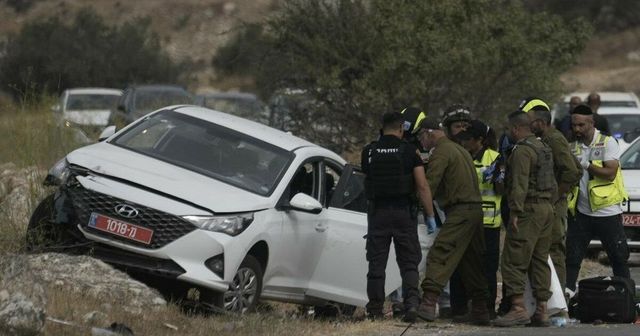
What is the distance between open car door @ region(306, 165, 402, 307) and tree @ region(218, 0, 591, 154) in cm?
944

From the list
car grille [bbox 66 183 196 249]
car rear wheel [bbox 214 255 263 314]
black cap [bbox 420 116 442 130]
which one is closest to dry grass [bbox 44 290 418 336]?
car rear wheel [bbox 214 255 263 314]

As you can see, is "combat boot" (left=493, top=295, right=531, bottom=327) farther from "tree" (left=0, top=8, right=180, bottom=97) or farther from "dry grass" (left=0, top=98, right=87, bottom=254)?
"tree" (left=0, top=8, right=180, bottom=97)

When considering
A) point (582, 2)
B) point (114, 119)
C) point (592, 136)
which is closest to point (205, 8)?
point (582, 2)

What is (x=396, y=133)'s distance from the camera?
34.8 ft

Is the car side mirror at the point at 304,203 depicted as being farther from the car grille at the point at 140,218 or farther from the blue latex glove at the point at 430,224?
the car grille at the point at 140,218

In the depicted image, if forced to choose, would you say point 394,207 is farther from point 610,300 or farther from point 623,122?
point 623,122

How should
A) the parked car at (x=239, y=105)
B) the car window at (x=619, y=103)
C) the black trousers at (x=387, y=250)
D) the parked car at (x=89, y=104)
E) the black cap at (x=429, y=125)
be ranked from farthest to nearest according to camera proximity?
the car window at (x=619, y=103), the parked car at (x=89, y=104), the parked car at (x=239, y=105), the black cap at (x=429, y=125), the black trousers at (x=387, y=250)

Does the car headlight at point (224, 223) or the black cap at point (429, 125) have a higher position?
the black cap at point (429, 125)

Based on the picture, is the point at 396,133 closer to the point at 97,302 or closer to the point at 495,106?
the point at 97,302

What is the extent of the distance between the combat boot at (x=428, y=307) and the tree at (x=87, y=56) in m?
30.0

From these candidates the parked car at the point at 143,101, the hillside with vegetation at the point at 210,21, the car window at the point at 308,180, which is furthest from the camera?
the hillside with vegetation at the point at 210,21

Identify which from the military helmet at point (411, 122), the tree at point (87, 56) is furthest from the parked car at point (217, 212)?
the tree at point (87, 56)

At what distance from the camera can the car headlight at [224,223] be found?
984cm

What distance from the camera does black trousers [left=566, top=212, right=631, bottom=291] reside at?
11719mm
